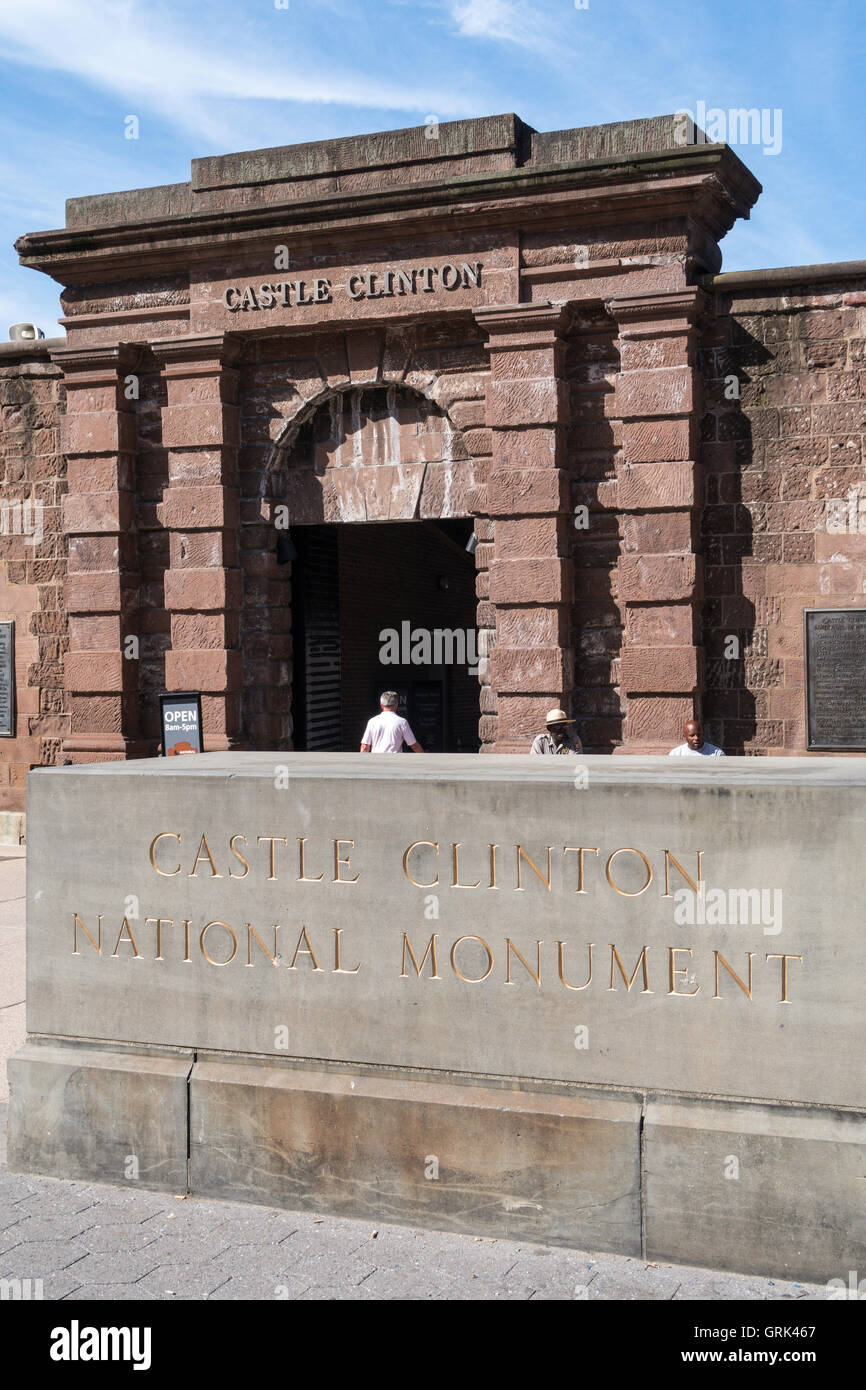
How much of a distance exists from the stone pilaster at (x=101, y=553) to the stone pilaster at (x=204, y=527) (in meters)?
0.49

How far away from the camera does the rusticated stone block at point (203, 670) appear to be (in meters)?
12.6

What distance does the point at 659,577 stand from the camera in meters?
11.2

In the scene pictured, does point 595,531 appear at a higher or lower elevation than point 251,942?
higher

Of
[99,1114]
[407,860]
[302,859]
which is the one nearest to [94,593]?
[99,1114]

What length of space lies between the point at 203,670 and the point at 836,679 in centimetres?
576

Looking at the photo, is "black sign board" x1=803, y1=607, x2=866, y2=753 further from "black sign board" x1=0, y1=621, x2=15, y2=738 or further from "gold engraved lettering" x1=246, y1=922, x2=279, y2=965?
"black sign board" x1=0, y1=621, x2=15, y2=738

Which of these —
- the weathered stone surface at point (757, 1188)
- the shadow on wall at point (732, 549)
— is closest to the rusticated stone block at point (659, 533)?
the shadow on wall at point (732, 549)

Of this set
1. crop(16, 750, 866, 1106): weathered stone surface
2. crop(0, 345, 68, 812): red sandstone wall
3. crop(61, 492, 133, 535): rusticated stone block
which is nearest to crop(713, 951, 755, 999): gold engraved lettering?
crop(16, 750, 866, 1106): weathered stone surface

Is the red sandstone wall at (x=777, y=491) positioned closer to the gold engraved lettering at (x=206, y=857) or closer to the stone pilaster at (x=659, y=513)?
the stone pilaster at (x=659, y=513)

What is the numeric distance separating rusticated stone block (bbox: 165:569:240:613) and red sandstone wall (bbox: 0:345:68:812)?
178 cm

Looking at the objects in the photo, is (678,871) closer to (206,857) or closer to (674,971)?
(674,971)

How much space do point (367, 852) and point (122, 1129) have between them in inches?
56.5

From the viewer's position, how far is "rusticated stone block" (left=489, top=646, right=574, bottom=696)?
37.5 ft

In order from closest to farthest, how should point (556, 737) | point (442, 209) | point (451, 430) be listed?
point (556, 737), point (442, 209), point (451, 430)
